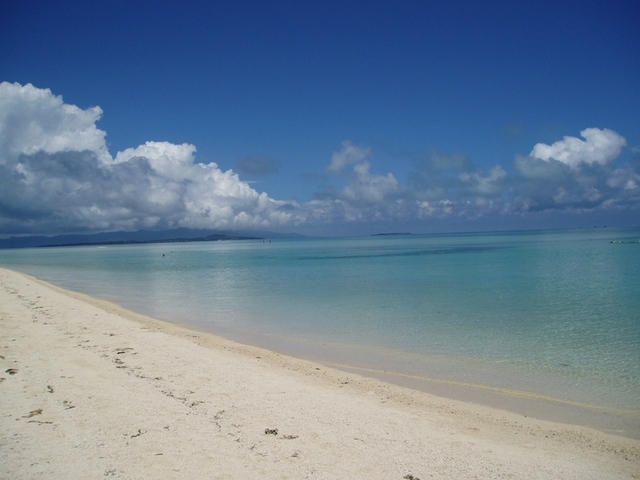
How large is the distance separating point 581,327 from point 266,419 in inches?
587

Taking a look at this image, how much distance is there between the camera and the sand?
18.4ft

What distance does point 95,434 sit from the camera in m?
6.35

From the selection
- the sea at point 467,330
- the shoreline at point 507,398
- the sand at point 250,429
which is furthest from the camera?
the sea at point 467,330

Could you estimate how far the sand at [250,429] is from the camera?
562 cm

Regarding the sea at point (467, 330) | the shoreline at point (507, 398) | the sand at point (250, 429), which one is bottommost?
the sea at point (467, 330)

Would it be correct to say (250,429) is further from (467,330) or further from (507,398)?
(467,330)

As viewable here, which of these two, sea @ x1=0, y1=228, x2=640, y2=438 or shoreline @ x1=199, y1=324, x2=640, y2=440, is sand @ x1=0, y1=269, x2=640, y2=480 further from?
sea @ x1=0, y1=228, x2=640, y2=438

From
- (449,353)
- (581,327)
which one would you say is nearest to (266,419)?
(449,353)

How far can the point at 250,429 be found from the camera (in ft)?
22.3

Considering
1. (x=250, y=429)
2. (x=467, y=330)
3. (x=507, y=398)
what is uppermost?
(x=250, y=429)

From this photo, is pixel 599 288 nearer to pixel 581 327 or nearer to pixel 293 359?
pixel 581 327

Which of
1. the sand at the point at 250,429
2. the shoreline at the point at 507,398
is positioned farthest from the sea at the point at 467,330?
the sand at the point at 250,429

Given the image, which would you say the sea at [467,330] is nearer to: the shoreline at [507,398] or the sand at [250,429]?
the shoreline at [507,398]

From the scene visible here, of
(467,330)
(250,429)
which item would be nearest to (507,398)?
(250,429)
